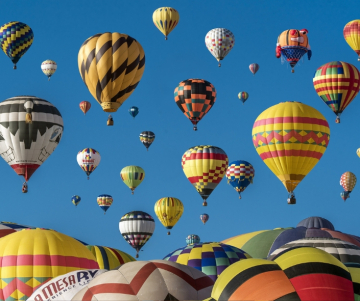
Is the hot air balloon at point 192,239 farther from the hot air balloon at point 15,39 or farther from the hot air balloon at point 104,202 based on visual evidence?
the hot air balloon at point 15,39

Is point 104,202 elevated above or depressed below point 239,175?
below

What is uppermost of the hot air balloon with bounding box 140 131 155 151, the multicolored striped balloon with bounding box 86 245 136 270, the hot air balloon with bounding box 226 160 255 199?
the hot air balloon with bounding box 140 131 155 151

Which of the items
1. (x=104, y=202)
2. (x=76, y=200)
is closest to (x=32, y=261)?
(x=104, y=202)

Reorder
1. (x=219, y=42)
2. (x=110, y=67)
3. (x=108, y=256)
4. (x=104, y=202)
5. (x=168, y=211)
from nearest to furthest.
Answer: (x=108, y=256), (x=110, y=67), (x=219, y=42), (x=168, y=211), (x=104, y=202)

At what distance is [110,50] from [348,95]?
487 inches

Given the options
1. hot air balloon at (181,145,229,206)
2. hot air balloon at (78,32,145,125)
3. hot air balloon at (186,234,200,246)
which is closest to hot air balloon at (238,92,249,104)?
hot air balloon at (186,234,200,246)

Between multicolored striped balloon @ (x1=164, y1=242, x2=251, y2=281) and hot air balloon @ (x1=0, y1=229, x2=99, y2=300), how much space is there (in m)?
5.92

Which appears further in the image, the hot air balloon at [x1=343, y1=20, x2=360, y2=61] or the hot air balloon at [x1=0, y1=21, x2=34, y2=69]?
the hot air balloon at [x1=343, y1=20, x2=360, y2=61]

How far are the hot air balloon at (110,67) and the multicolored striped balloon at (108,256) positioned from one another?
4727mm

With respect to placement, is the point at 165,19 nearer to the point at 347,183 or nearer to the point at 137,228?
the point at 137,228

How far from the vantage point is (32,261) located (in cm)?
1928

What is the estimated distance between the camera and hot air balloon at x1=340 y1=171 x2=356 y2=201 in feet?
175

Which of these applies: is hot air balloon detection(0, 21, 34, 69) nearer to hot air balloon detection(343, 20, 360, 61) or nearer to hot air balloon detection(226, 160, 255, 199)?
hot air balloon detection(226, 160, 255, 199)

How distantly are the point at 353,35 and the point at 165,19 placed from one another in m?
9.47
